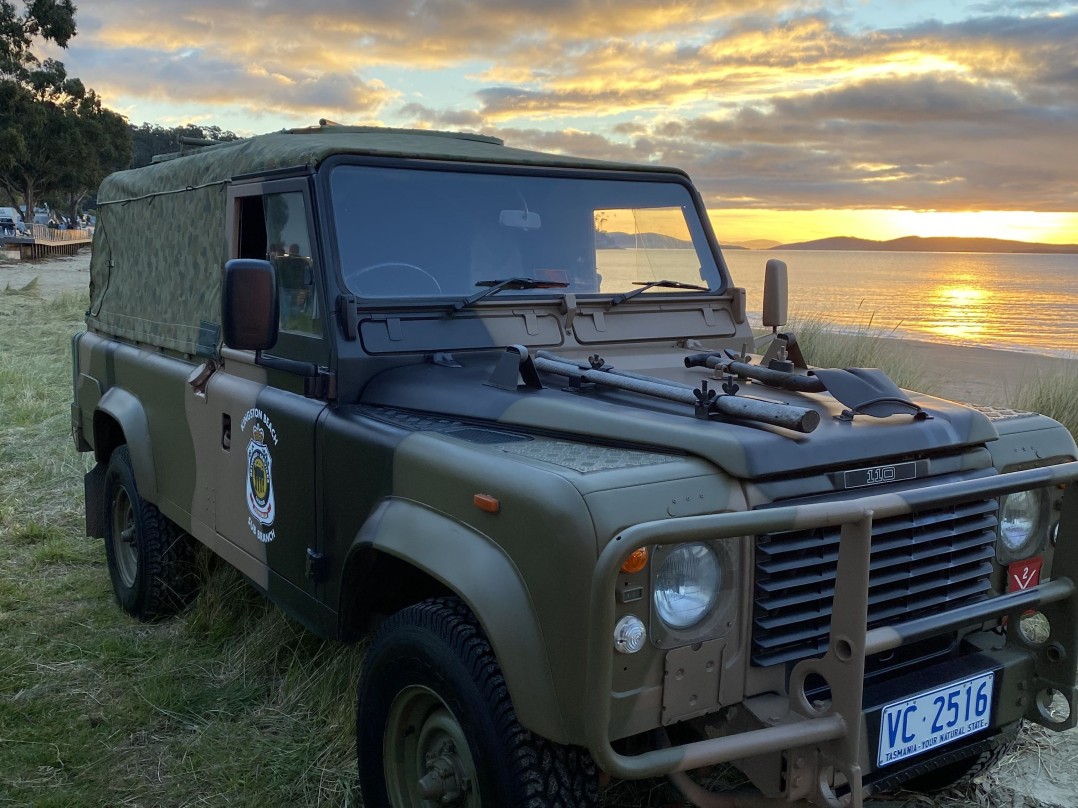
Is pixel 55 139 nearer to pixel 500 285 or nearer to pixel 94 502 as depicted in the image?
pixel 94 502

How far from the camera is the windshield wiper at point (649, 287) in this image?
378cm

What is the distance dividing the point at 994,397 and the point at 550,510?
9.23 metres

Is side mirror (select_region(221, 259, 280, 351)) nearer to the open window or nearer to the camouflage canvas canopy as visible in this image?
the open window

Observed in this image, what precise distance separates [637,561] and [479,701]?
0.56 metres

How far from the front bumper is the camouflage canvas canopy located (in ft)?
6.47

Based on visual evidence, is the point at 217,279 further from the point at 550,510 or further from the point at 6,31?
the point at 6,31

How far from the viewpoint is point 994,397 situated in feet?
33.6

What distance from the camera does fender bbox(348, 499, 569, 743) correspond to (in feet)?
7.30

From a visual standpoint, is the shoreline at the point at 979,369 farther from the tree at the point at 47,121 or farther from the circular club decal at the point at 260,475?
the tree at the point at 47,121

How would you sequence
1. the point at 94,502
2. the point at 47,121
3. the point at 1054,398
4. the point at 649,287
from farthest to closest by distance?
the point at 47,121 < the point at 1054,398 < the point at 94,502 < the point at 649,287

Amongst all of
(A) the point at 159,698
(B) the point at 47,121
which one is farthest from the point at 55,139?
Result: (A) the point at 159,698

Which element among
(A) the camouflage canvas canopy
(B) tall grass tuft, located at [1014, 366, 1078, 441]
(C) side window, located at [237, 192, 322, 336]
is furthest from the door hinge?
(B) tall grass tuft, located at [1014, 366, 1078, 441]

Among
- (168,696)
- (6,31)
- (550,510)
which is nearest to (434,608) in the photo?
(550,510)

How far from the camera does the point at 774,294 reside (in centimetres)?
427
